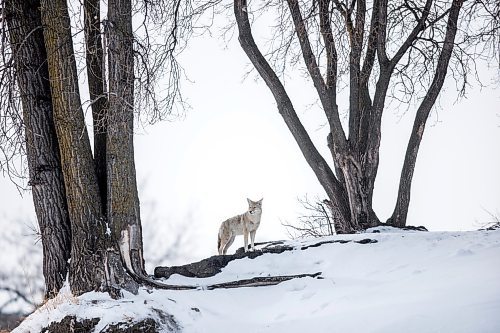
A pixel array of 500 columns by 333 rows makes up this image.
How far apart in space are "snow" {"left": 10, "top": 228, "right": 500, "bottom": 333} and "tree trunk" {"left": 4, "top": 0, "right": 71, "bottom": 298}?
64 cm

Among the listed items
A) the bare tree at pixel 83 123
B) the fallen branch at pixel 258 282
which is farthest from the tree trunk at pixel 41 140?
the fallen branch at pixel 258 282

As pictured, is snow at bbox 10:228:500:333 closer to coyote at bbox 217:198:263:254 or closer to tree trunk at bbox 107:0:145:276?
tree trunk at bbox 107:0:145:276

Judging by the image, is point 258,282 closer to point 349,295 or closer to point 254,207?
point 349,295

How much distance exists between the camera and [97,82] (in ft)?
24.6

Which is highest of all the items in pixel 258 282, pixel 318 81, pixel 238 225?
pixel 318 81

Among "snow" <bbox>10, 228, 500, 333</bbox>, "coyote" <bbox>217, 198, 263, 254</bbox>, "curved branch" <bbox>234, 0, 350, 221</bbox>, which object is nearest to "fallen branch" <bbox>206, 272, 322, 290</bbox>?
"snow" <bbox>10, 228, 500, 333</bbox>

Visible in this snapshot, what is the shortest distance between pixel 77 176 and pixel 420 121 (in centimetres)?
632

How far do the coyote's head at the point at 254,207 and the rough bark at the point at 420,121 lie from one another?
102 inches

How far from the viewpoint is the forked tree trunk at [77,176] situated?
6.43 m

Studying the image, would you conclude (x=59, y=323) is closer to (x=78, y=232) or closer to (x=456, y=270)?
(x=78, y=232)

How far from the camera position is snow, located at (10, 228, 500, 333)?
14.7 ft

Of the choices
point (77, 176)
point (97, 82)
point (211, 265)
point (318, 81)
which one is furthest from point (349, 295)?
point (318, 81)

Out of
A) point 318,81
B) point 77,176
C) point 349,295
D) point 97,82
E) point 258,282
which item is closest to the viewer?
point 349,295

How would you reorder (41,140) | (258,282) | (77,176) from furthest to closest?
(41,140) < (258,282) < (77,176)
